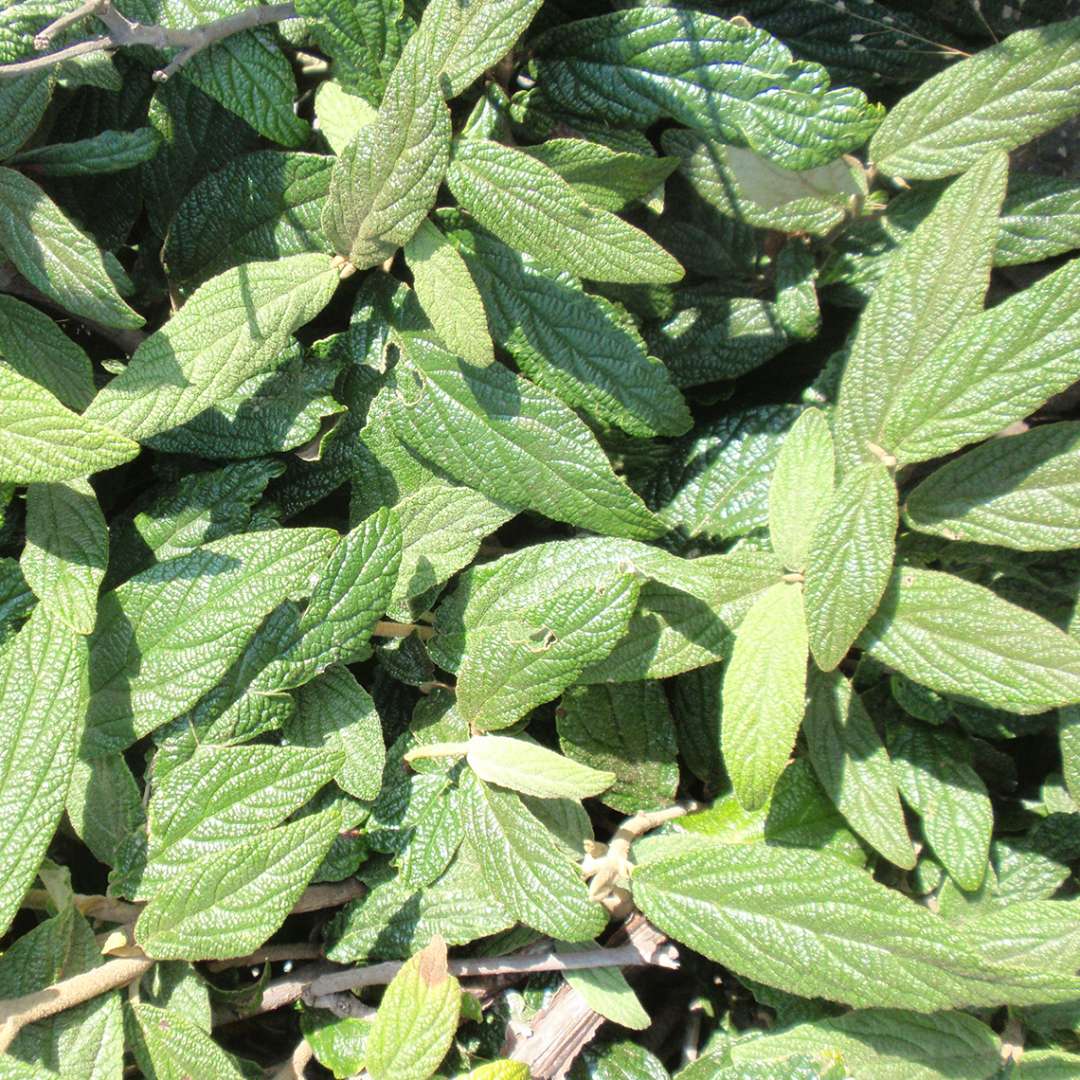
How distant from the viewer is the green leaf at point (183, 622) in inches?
49.4

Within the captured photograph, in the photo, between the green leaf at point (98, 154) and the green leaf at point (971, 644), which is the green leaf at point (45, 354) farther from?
the green leaf at point (971, 644)

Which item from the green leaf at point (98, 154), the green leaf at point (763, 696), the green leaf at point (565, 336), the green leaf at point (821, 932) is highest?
the green leaf at point (98, 154)

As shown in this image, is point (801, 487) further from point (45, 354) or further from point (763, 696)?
point (45, 354)

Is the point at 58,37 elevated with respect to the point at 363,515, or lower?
elevated

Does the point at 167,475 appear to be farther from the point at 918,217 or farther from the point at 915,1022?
the point at 915,1022

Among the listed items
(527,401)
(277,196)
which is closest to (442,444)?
(527,401)

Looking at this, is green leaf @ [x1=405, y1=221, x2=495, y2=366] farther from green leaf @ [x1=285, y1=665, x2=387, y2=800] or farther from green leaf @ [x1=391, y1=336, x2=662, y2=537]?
green leaf @ [x1=285, y1=665, x2=387, y2=800]

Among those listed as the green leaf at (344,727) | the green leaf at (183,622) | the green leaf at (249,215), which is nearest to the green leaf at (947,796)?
the green leaf at (344,727)

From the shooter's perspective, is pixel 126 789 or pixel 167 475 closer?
pixel 126 789

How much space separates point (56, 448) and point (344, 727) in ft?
1.63

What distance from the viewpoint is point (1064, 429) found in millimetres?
1226

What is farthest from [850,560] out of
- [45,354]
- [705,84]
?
[45,354]

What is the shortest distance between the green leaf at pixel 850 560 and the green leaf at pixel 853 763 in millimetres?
138

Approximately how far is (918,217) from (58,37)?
1.17m
